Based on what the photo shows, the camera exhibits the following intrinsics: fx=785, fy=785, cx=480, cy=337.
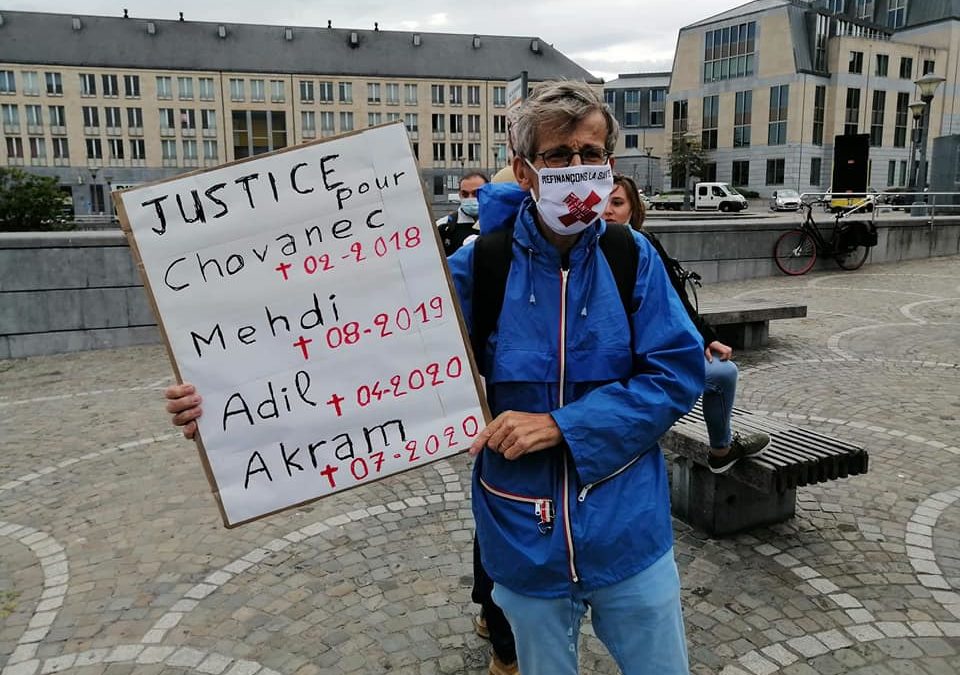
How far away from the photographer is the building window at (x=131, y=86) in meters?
81.8

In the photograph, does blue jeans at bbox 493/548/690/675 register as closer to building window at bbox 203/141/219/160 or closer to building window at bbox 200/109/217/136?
building window at bbox 200/109/217/136

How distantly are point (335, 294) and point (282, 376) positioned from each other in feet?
0.87

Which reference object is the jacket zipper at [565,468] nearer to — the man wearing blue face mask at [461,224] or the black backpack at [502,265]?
the black backpack at [502,265]

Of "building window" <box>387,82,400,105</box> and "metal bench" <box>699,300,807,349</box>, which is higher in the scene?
"building window" <box>387,82,400,105</box>

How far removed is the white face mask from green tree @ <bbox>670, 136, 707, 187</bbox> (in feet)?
228

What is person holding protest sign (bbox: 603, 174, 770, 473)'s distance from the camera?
142 inches

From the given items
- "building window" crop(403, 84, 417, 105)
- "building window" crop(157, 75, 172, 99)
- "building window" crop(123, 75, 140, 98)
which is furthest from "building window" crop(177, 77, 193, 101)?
"building window" crop(403, 84, 417, 105)

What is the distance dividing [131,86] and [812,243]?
8287 cm

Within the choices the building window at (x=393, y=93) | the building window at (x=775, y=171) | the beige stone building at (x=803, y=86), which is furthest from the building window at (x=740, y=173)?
the building window at (x=393, y=93)

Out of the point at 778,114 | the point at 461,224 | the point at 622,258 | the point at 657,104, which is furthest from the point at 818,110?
the point at 622,258

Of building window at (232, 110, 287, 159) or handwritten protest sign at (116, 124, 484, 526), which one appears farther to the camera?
building window at (232, 110, 287, 159)

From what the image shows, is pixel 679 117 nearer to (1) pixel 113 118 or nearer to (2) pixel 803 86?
(2) pixel 803 86

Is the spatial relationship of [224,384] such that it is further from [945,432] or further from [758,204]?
[758,204]

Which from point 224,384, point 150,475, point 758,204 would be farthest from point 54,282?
point 758,204
